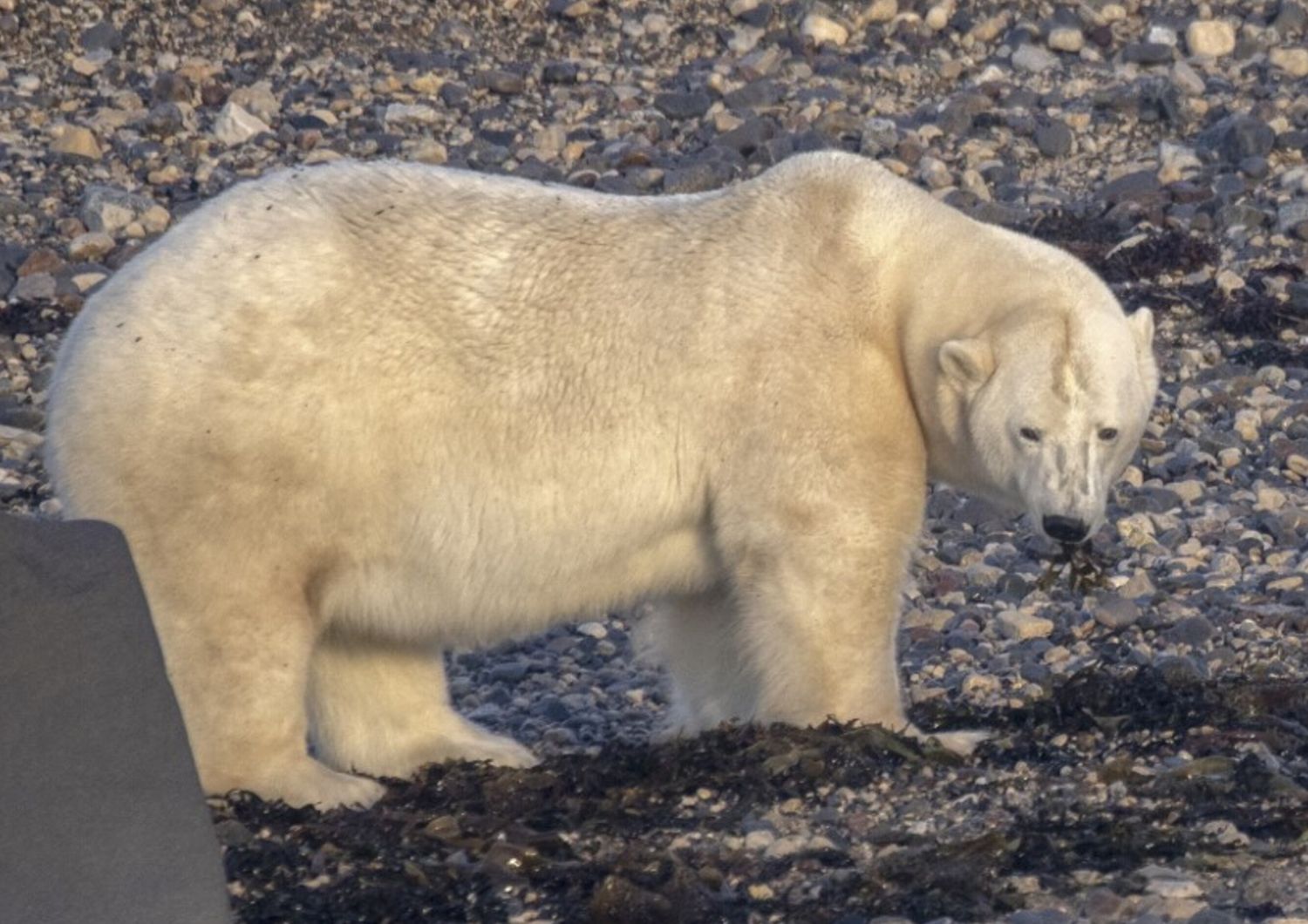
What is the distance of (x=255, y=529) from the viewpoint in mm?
5180

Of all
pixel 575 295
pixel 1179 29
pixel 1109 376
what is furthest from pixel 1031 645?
pixel 1179 29

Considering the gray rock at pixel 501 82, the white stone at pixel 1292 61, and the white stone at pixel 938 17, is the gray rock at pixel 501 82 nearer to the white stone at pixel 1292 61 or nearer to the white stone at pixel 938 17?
the white stone at pixel 938 17

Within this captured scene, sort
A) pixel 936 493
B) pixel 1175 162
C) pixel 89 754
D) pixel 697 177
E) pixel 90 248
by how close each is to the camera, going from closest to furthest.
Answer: pixel 89 754, pixel 936 493, pixel 90 248, pixel 697 177, pixel 1175 162

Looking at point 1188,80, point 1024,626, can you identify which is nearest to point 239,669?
point 1024,626

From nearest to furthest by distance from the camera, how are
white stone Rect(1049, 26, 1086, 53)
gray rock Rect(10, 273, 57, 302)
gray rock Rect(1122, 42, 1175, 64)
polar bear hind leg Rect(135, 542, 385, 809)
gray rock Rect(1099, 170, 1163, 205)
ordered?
polar bear hind leg Rect(135, 542, 385, 809), gray rock Rect(10, 273, 57, 302), gray rock Rect(1099, 170, 1163, 205), gray rock Rect(1122, 42, 1175, 64), white stone Rect(1049, 26, 1086, 53)

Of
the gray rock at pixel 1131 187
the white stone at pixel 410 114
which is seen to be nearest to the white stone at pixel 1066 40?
the gray rock at pixel 1131 187

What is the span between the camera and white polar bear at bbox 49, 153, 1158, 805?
17.0 ft

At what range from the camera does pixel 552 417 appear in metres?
5.41

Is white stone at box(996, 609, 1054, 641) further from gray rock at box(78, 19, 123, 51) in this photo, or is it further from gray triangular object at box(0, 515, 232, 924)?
gray rock at box(78, 19, 123, 51)

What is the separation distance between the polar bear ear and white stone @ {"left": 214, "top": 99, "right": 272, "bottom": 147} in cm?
617

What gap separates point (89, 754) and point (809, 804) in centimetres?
197

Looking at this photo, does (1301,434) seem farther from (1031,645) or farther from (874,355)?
(874,355)

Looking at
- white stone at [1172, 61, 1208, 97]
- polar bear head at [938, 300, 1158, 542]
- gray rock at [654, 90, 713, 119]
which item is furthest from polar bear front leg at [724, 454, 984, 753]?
white stone at [1172, 61, 1208, 97]

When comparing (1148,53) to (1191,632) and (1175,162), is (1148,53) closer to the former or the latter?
(1175,162)
